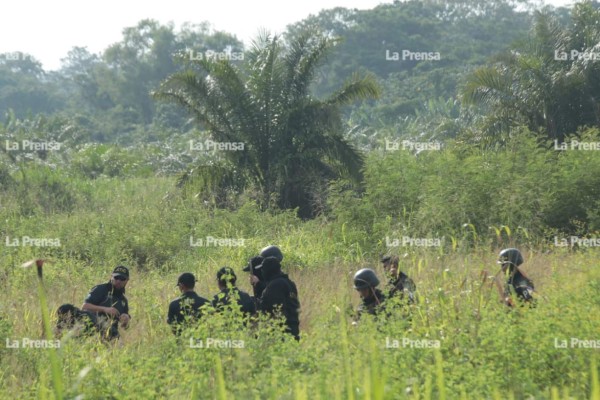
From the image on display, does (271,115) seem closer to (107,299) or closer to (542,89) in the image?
(542,89)

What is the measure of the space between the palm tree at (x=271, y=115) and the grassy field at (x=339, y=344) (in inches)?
236

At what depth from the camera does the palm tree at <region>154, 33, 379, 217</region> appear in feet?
71.4

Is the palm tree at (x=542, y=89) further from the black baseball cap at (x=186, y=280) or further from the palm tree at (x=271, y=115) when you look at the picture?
the black baseball cap at (x=186, y=280)

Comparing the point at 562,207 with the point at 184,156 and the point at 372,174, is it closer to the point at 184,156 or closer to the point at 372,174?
the point at 372,174

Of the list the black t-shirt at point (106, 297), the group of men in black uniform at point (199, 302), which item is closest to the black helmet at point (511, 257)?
the group of men in black uniform at point (199, 302)

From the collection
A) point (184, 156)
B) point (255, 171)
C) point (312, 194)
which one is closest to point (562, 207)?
point (312, 194)

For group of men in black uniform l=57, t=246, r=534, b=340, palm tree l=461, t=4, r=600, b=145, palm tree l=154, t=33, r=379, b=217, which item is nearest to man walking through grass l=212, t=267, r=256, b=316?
group of men in black uniform l=57, t=246, r=534, b=340

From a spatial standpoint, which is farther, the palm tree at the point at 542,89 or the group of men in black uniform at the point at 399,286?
the palm tree at the point at 542,89

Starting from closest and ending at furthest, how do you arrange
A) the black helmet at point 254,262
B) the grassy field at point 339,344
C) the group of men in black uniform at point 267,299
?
the grassy field at point 339,344 → the group of men in black uniform at point 267,299 → the black helmet at point 254,262

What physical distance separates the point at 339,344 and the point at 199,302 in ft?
7.79

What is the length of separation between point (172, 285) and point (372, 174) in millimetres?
5327

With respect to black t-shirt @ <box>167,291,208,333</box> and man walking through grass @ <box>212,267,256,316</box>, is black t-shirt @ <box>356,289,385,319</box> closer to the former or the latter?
man walking through grass @ <box>212,267,256,316</box>

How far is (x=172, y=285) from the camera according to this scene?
1441cm

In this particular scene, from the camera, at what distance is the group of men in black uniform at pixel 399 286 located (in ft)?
28.5
